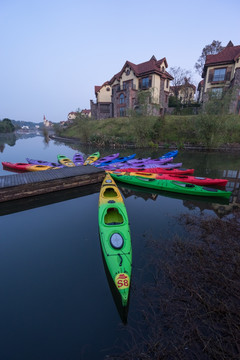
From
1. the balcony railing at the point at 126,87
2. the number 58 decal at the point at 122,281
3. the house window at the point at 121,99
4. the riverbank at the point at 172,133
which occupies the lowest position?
the number 58 decal at the point at 122,281

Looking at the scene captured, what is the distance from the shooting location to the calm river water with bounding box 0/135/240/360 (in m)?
3.93

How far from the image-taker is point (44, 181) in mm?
11797

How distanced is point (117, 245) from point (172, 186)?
23.8ft

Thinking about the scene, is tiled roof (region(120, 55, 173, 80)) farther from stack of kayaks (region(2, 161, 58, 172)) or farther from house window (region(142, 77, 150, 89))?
stack of kayaks (region(2, 161, 58, 172))

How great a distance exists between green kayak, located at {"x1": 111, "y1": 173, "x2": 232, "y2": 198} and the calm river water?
634 millimetres

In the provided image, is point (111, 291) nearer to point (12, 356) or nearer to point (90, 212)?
point (12, 356)

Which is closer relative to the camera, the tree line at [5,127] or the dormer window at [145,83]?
the dormer window at [145,83]

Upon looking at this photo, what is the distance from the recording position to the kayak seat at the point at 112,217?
7400mm

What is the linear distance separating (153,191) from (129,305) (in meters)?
8.68

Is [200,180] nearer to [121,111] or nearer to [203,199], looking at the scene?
[203,199]

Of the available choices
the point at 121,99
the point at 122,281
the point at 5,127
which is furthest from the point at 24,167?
the point at 5,127

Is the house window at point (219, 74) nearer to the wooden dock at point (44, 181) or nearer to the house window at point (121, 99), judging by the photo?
the house window at point (121, 99)

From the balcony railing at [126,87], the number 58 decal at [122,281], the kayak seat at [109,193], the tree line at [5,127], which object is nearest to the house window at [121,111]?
the balcony railing at [126,87]

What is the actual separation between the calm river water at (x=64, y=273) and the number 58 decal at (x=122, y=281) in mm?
663
